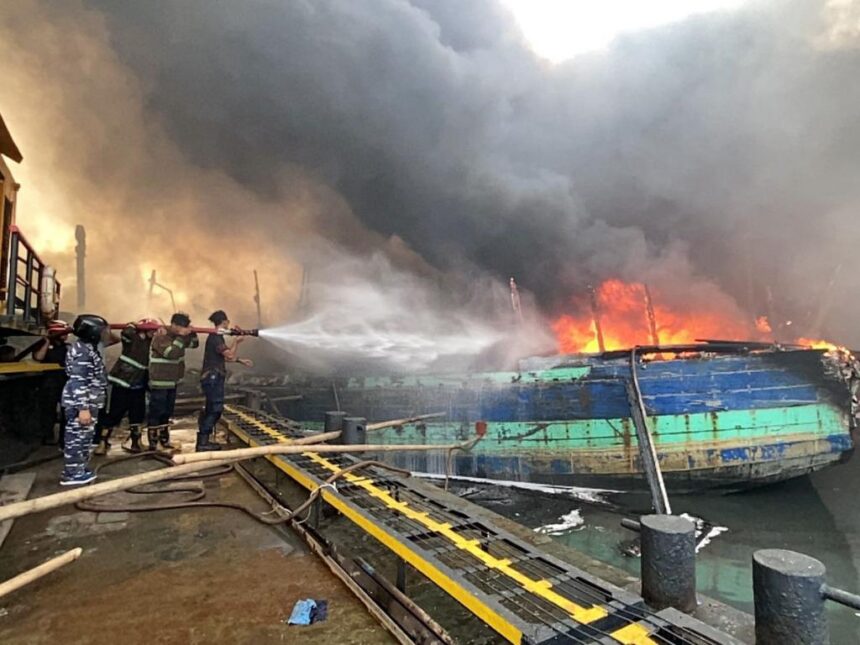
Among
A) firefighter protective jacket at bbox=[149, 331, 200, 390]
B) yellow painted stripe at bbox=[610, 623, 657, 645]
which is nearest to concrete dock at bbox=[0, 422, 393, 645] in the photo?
yellow painted stripe at bbox=[610, 623, 657, 645]

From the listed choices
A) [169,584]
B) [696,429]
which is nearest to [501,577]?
[169,584]

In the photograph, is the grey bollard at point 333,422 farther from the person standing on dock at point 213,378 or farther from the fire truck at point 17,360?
the fire truck at point 17,360

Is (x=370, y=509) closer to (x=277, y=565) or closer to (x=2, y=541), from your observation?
(x=277, y=565)

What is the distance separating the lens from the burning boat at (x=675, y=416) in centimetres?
1180

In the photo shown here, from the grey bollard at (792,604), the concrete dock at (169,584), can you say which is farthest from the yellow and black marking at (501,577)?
the concrete dock at (169,584)

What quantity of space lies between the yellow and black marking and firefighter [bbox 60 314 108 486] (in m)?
3.16

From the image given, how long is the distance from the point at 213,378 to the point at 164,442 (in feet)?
4.97

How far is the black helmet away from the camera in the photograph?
561 cm

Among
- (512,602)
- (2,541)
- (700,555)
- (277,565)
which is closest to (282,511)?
(277,565)

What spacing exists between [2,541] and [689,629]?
528 cm

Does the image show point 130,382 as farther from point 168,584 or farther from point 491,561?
point 491,561

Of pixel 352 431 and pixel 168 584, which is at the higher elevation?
pixel 352 431

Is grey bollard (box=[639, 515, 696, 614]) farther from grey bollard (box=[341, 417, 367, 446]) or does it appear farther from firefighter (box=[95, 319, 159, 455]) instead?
firefighter (box=[95, 319, 159, 455])

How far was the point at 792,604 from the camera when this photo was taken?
2.20 metres
